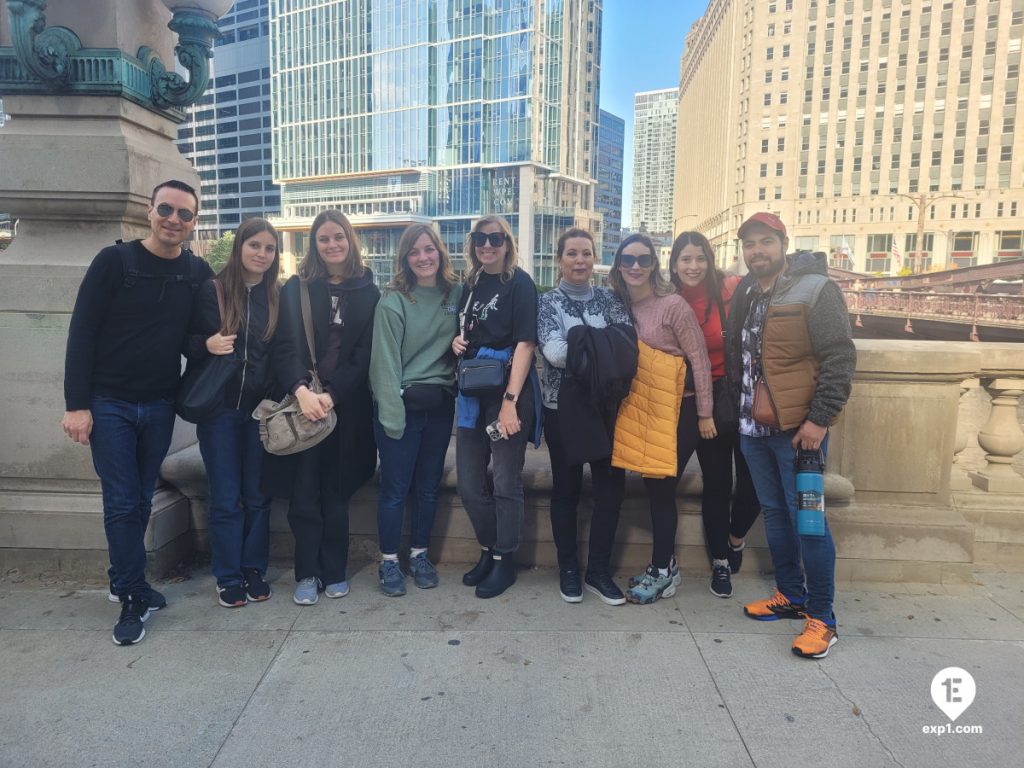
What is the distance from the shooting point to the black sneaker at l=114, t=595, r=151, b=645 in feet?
10.4

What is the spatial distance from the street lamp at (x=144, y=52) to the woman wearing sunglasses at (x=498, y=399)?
2043 mm

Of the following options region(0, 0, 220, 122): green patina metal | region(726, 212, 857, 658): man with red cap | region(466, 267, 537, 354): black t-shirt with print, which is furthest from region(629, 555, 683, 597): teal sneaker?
region(0, 0, 220, 122): green patina metal

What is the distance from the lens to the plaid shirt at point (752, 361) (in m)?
3.34

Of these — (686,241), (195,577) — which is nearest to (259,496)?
(195,577)

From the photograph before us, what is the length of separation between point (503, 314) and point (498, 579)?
1.45 meters

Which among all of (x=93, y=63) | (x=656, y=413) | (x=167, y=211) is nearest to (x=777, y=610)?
(x=656, y=413)

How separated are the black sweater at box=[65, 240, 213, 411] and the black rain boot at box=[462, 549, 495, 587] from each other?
72.9 inches

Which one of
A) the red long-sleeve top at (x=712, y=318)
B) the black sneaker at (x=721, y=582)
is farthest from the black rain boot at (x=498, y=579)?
the red long-sleeve top at (x=712, y=318)

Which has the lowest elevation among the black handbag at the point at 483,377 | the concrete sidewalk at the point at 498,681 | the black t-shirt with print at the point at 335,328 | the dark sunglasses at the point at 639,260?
the concrete sidewalk at the point at 498,681

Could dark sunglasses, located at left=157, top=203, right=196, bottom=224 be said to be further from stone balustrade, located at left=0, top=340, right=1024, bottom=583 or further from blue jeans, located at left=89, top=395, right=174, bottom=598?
stone balustrade, located at left=0, top=340, right=1024, bottom=583

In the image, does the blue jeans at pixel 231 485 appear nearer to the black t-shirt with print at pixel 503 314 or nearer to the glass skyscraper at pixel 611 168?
the black t-shirt with print at pixel 503 314

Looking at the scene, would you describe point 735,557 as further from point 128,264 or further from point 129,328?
point 128,264

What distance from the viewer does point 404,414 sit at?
3.62 meters

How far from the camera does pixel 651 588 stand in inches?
144
